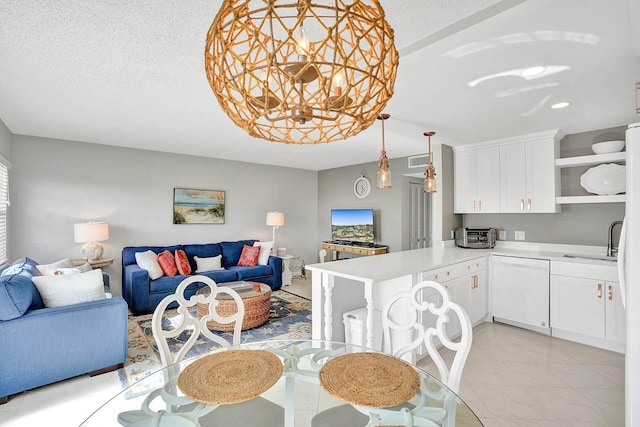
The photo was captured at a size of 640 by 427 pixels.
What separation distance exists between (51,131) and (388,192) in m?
5.00

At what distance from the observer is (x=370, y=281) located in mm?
2225

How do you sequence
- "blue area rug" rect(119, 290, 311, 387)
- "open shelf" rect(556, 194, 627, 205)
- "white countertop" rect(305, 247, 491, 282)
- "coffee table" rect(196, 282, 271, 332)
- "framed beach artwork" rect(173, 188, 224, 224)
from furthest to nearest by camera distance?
1. "framed beach artwork" rect(173, 188, 224, 224)
2. "coffee table" rect(196, 282, 271, 332)
3. "open shelf" rect(556, 194, 627, 205)
4. "blue area rug" rect(119, 290, 311, 387)
5. "white countertop" rect(305, 247, 491, 282)

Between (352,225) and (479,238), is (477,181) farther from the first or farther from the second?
(352,225)

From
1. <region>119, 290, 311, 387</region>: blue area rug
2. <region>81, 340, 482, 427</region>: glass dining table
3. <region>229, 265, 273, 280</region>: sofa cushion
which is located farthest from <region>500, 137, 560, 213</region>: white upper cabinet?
<region>229, 265, 273, 280</region>: sofa cushion

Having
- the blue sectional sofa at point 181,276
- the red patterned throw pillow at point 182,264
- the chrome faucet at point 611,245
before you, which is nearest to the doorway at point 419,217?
the blue sectional sofa at point 181,276

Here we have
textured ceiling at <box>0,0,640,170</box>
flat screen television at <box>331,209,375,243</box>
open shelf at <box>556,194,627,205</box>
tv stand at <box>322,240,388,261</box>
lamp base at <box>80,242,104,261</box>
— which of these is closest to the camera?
textured ceiling at <box>0,0,640,170</box>

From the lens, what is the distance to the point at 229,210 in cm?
573

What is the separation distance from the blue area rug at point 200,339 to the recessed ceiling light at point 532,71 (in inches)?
117

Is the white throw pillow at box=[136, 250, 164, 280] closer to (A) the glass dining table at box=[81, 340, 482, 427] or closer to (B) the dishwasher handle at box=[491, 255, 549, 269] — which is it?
(A) the glass dining table at box=[81, 340, 482, 427]

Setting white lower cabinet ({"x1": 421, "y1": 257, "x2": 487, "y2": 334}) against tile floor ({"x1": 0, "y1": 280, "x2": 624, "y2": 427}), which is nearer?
tile floor ({"x1": 0, "y1": 280, "x2": 624, "y2": 427})

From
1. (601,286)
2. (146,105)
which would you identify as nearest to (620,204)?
(601,286)

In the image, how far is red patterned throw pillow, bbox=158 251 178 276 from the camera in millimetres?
4344

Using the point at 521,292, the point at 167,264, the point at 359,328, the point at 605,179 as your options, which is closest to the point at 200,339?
the point at 167,264

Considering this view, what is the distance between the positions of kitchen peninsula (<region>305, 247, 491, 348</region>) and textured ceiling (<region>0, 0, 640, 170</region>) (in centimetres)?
145
